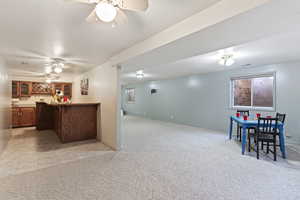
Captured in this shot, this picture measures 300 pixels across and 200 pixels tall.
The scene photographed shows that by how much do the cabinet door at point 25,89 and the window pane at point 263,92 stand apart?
8806 millimetres

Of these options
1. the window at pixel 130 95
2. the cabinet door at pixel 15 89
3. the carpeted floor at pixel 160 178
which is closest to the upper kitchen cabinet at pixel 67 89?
the cabinet door at pixel 15 89

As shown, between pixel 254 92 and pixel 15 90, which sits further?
pixel 15 90

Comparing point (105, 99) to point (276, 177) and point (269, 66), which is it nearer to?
point (276, 177)

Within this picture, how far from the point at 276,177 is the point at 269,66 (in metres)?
3.29

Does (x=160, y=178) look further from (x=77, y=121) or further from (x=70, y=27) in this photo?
(x=77, y=121)

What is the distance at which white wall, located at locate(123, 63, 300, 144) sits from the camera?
157 inches

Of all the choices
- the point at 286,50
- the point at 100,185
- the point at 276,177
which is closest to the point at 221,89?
the point at 286,50

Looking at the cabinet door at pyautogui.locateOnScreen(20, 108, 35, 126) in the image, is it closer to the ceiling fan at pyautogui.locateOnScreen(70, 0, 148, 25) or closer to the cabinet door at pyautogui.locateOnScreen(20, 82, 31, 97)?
the cabinet door at pyautogui.locateOnScreen(20, 82, 31, 97)

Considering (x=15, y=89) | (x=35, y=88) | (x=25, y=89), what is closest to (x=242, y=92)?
(x=35, y=88)

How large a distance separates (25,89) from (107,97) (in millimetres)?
4977

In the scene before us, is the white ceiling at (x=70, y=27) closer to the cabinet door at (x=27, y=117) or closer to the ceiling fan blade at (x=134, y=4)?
the ceiling fan blade at (x=134, y=4)

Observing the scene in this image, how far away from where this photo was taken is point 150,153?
10.8ft

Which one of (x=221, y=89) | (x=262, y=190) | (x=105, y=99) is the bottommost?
(x=262, y=190)

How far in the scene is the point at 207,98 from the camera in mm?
5891
